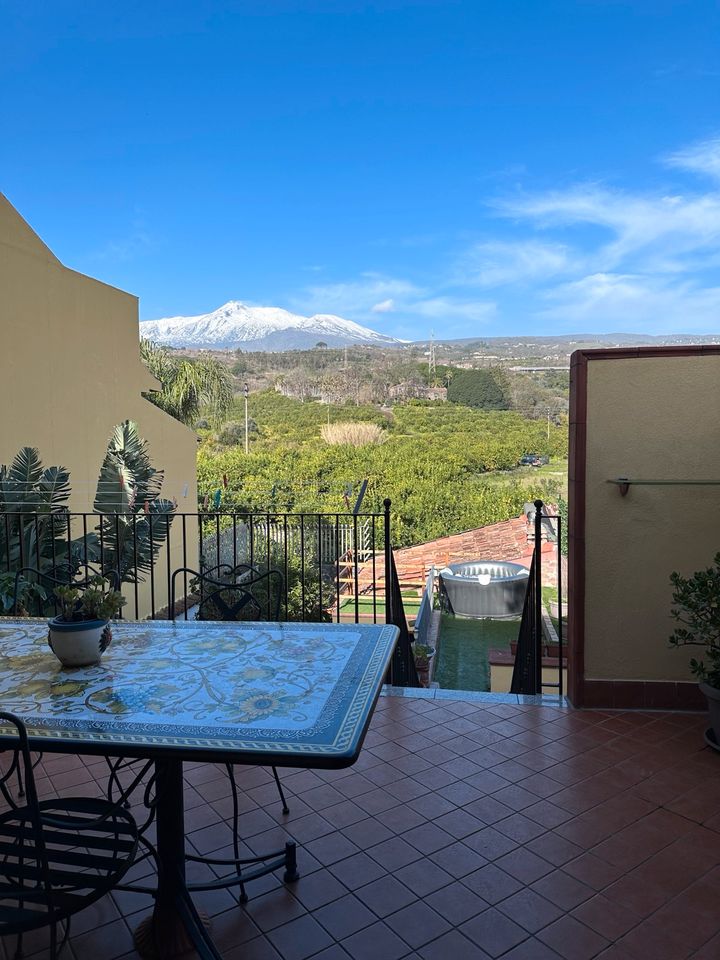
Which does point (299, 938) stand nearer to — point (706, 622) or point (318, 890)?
point (318, 890)

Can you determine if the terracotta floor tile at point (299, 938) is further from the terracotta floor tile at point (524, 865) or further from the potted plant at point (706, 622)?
the potted plant at point (706, 622)

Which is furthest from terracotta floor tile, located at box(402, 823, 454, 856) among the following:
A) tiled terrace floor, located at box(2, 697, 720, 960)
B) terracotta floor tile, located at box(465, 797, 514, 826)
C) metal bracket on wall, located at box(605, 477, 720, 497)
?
metal bracket on wall, located at box(605, 477, 720, 497)

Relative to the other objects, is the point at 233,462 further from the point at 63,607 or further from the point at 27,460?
the point at 63,607

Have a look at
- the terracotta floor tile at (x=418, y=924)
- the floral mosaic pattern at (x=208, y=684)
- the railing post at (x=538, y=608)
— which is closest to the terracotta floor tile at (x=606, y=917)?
the terracotta floor tile at (x=418, y=924)

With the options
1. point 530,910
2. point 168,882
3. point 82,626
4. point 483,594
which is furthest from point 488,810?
point 483,594

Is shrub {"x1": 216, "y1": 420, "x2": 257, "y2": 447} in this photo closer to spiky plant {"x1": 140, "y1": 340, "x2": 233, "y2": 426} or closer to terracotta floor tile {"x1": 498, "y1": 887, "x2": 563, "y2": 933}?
spiky plant {"x1": 140, "y1": 340, "x2": 233, "y2": 426}

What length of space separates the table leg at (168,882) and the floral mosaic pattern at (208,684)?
0.23m

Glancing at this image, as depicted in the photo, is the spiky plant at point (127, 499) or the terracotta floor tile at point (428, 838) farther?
the spiky plant at point (127, 499)

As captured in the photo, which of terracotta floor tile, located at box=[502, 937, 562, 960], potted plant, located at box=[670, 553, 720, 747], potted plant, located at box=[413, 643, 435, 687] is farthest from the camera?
potted plant, located at box=[413, 643, 435, 687]

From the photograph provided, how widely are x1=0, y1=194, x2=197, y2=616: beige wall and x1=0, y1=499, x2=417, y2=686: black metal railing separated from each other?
3.60ft

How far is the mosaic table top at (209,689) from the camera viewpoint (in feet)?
4.33

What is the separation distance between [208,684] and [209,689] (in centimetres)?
3

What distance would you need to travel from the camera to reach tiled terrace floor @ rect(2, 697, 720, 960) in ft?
5.57

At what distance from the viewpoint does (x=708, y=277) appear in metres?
44.9
